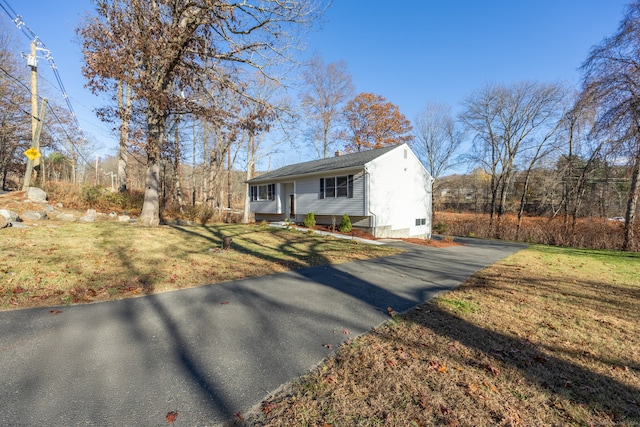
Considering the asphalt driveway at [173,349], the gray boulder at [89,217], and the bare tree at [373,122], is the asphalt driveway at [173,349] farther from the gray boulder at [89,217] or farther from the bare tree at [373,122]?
the bare tree at [373,122]

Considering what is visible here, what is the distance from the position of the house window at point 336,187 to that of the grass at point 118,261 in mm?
6289

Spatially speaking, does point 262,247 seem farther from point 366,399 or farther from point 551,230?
point 551,230

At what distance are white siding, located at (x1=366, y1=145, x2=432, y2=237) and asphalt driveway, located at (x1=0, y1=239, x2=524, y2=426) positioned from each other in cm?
992

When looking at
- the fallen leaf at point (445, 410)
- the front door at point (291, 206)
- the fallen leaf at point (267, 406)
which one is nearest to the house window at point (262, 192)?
the front door at point (291, 206)

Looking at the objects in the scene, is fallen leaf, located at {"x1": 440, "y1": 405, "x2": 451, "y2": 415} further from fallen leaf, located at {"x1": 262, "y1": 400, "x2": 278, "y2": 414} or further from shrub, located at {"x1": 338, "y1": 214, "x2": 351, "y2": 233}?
shrub, located at {"x1": 338, "y1": 214, "x2": 351, "y2": 233}

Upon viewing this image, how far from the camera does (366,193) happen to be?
46.1 ft

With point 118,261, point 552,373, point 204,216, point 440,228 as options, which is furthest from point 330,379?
point 440,228

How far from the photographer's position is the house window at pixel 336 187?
49.2ft

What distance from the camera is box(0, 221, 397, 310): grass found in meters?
4.24

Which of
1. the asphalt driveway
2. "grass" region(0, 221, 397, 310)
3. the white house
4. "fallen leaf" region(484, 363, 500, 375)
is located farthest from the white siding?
"fallen leaf" region(484, 363, 500, 375)

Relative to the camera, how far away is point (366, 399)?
83.7 inches

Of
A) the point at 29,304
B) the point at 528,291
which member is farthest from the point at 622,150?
the point at 29,304

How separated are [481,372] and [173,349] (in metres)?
3.05

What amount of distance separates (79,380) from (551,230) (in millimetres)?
24011
